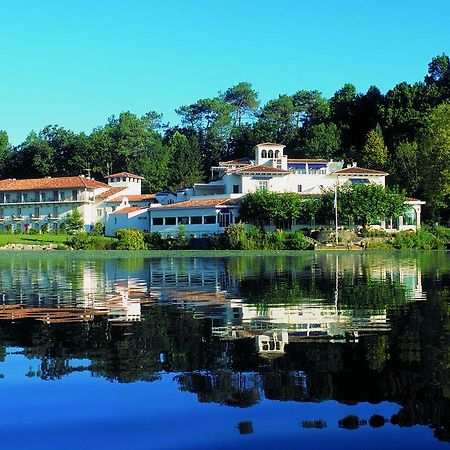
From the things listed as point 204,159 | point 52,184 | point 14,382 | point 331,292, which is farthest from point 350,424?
point 204,159

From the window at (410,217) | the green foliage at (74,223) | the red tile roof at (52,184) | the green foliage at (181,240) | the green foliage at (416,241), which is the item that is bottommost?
the green foliage at (416,241)

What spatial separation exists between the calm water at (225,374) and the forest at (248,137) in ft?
188

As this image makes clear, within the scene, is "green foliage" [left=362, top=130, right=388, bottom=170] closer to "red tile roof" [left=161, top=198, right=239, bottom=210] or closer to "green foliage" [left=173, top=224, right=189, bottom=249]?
"red tile roof" [left=161, top=198, right=239, bottom=210]

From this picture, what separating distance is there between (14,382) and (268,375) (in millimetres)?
2974

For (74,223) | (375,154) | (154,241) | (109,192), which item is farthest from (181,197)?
(375,154)

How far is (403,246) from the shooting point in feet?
187

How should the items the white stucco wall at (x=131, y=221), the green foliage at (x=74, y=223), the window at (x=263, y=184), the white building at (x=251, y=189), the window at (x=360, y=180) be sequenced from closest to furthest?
1. the white building at (x=251, y=189)
2. the window at (x=263, y=184)
3. the window at (x=360, y=180)
4. the white stucco wall at (x=131, y=221)
5. the green foliage at (x=74, y=223)

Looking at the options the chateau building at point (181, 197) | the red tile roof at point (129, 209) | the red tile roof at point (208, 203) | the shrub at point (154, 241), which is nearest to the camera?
the shrub at point (154, 241)

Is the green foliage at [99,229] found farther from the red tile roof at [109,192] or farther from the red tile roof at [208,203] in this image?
the red tile roof at [208,203]

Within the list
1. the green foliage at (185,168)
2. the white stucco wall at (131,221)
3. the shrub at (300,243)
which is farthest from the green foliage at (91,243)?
the green foliage at (185,168)

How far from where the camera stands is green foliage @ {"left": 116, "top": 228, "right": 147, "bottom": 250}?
188 ft

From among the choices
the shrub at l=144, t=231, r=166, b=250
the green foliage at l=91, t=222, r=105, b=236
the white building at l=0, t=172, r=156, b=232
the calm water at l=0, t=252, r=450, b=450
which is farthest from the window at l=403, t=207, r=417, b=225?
the calm water at l=0, t=252, r=450, b=450

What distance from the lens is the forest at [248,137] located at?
80875mm

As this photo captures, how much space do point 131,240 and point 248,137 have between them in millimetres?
43263
